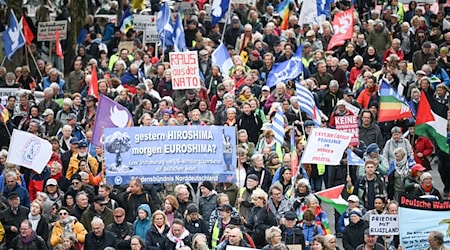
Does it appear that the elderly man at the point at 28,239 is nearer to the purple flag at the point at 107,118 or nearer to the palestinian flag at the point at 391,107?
the purple flag at the point at 107,118

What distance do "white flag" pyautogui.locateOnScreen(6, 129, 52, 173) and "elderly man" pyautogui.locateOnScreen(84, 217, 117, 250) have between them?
98.3 inches

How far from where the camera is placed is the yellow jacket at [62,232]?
67.2 feet

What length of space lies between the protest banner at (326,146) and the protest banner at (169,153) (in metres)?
1.05

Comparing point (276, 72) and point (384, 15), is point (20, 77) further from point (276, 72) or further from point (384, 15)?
point (384, 15)

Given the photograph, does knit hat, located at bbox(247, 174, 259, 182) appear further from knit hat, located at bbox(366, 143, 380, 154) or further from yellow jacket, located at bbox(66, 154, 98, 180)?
yellow jacket, located at bbox(66, 154, 98, 180)

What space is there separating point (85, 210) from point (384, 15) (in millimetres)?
14462

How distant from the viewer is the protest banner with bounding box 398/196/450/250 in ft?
63.7

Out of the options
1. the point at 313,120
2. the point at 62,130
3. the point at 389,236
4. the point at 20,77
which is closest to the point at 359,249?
the point at 389,236

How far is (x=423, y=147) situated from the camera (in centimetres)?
2483

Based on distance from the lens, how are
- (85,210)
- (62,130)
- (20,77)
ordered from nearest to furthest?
1. (85,210)
2. (62,130)
3. (20,77)

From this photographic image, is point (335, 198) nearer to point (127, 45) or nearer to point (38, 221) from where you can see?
point (38, 221)

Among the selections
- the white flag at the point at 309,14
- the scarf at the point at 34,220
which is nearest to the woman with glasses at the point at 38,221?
the scarf at the point at 34,220

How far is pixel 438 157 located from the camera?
1024 inches

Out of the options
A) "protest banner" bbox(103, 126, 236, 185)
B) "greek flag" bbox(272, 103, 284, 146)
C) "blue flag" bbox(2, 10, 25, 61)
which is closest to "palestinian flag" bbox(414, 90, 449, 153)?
"greek flag" bbox(272, 103, 284, 146)
